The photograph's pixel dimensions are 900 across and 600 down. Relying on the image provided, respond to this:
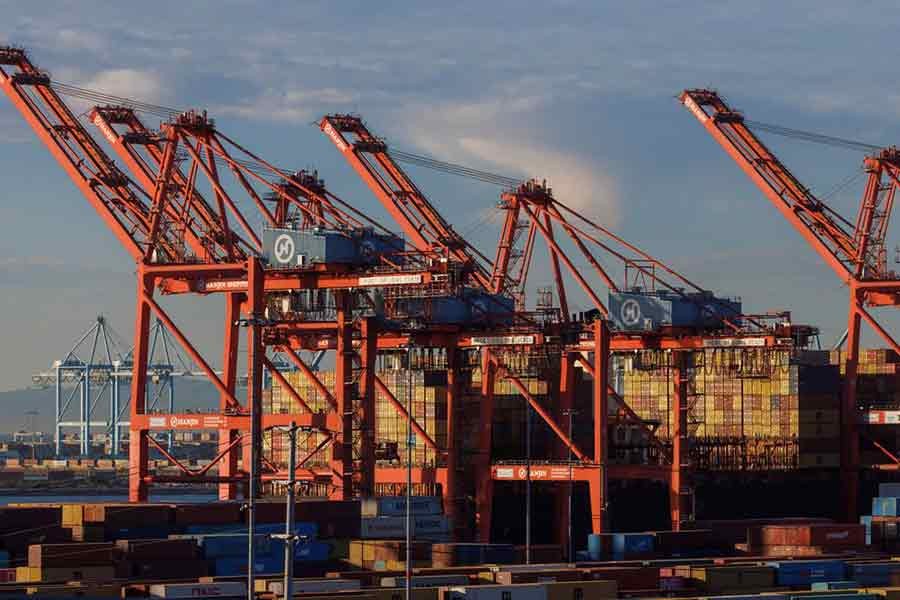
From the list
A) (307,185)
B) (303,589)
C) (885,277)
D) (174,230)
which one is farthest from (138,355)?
(885,277)

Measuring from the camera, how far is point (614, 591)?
2539 inches

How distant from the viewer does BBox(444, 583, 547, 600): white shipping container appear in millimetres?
59188

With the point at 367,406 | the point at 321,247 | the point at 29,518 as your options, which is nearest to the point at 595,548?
the point at 367,406

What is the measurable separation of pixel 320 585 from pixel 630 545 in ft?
80.8

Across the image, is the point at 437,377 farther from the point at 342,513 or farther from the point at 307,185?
the point at 342,513

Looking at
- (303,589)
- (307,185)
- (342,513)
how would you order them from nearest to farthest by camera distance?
(303,589) < (342,513) < (307,185)

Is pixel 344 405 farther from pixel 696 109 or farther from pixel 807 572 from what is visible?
pixel 696 109

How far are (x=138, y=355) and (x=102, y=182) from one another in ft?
29.1

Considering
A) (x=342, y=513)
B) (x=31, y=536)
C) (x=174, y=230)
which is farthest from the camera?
(x=174, y=230)

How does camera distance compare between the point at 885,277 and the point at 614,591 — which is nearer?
the point at 614,591

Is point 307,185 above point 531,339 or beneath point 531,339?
above

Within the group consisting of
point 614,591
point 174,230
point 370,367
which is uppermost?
point 174,230

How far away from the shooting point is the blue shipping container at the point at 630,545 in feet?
278

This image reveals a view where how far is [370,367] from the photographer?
9475cm
